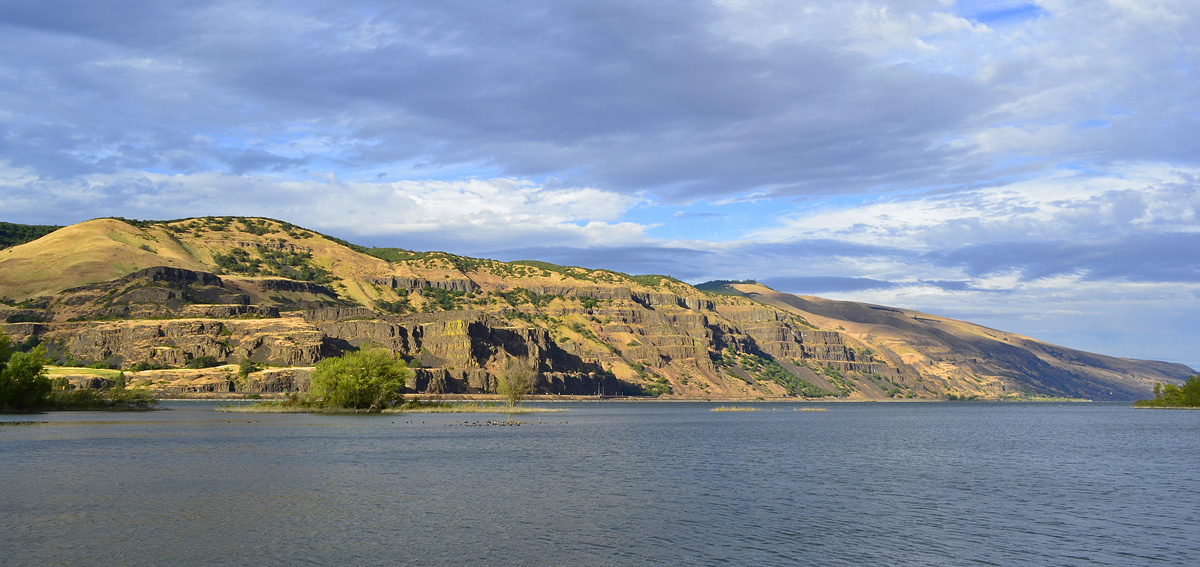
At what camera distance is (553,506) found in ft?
152

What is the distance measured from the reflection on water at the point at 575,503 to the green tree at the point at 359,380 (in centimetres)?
5569

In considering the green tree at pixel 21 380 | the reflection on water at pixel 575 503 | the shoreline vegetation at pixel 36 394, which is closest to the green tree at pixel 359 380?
the shoreline vegetation at pixel 36 394

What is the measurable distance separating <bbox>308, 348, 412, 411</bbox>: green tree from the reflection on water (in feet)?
183

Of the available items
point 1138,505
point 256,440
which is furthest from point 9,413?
point 1138,505

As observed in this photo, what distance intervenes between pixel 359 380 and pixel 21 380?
47985 millimetres

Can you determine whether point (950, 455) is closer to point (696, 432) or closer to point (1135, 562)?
point (696, 432)

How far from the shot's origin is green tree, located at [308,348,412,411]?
145 meters

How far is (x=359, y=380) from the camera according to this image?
14500 centimetres

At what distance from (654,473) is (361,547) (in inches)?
1254

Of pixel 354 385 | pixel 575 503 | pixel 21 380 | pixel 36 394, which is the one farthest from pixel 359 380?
pixel 575 503

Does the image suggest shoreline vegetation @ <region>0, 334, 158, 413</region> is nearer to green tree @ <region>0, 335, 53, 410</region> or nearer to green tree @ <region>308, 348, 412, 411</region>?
green tree @ <region>0, 335, 53, 410</region>

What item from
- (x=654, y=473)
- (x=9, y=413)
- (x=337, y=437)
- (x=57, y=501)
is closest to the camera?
(x=57, y=501)

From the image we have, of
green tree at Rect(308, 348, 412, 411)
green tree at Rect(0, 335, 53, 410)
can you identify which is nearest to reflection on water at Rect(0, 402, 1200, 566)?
green tree at Rect(0, 335, 53, 410)

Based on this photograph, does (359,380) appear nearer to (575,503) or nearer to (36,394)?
(36,394)
